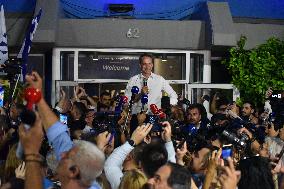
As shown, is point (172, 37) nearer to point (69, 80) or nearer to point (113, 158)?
point (69, 80)

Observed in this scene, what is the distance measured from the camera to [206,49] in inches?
682

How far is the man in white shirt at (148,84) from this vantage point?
10.2 metres

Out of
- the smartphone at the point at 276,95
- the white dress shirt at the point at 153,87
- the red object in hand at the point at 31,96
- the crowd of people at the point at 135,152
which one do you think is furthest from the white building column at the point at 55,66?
the red object in hand at the point at 31,96

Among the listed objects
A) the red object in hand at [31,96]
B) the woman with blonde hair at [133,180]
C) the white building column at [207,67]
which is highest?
the white building column at [207,67]

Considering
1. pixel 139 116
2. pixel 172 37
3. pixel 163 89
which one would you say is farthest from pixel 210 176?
pixel 172 37

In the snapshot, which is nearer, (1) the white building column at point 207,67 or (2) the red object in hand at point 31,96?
(2) the red object in hand at point 31,96

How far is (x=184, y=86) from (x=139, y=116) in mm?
8654

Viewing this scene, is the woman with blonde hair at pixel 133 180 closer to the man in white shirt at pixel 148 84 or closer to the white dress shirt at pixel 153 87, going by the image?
the man in white shirt at pixel 148 84

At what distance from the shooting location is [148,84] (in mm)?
10734

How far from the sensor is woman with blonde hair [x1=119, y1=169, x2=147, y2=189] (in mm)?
5162

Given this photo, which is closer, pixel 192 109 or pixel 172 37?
pixel 192 109

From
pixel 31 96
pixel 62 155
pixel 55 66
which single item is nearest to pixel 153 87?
pixel 62 155

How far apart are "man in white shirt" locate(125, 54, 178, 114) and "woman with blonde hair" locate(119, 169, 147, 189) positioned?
474 centimetres

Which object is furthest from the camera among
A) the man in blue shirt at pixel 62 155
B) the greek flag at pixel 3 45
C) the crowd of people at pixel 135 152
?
the greek flag at pixel 3 45
